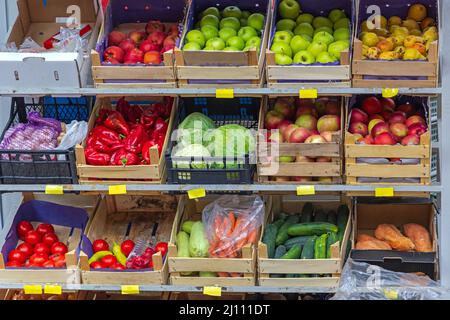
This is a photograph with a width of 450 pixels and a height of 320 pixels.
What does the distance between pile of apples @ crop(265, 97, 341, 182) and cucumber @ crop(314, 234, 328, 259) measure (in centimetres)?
38

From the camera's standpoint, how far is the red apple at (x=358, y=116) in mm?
4938

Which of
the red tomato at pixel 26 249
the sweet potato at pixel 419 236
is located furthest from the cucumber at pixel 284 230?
the red tomato at pixel 26 249

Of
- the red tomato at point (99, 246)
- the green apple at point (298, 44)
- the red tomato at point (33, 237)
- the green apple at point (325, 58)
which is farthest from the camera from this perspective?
the red tomato at point (33, 237)

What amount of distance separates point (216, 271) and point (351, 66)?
1.38m

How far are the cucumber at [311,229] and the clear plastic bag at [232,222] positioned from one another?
0.21 m

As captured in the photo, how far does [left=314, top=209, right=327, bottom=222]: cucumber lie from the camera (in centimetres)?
529

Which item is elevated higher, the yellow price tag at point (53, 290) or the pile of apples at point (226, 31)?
the pile of apples at point (226, 31)

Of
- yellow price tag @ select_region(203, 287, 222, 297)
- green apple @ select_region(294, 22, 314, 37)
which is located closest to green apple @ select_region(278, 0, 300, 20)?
green apple @ select_region(294, 22, 314, 37)

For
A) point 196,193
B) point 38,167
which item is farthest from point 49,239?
point 196,193

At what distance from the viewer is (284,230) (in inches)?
204

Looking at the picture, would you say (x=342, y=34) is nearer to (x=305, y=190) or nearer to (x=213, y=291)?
(x=305, y=190)

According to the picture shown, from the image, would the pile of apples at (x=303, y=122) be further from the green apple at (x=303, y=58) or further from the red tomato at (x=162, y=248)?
the red tomato at (x=162, y=248)
